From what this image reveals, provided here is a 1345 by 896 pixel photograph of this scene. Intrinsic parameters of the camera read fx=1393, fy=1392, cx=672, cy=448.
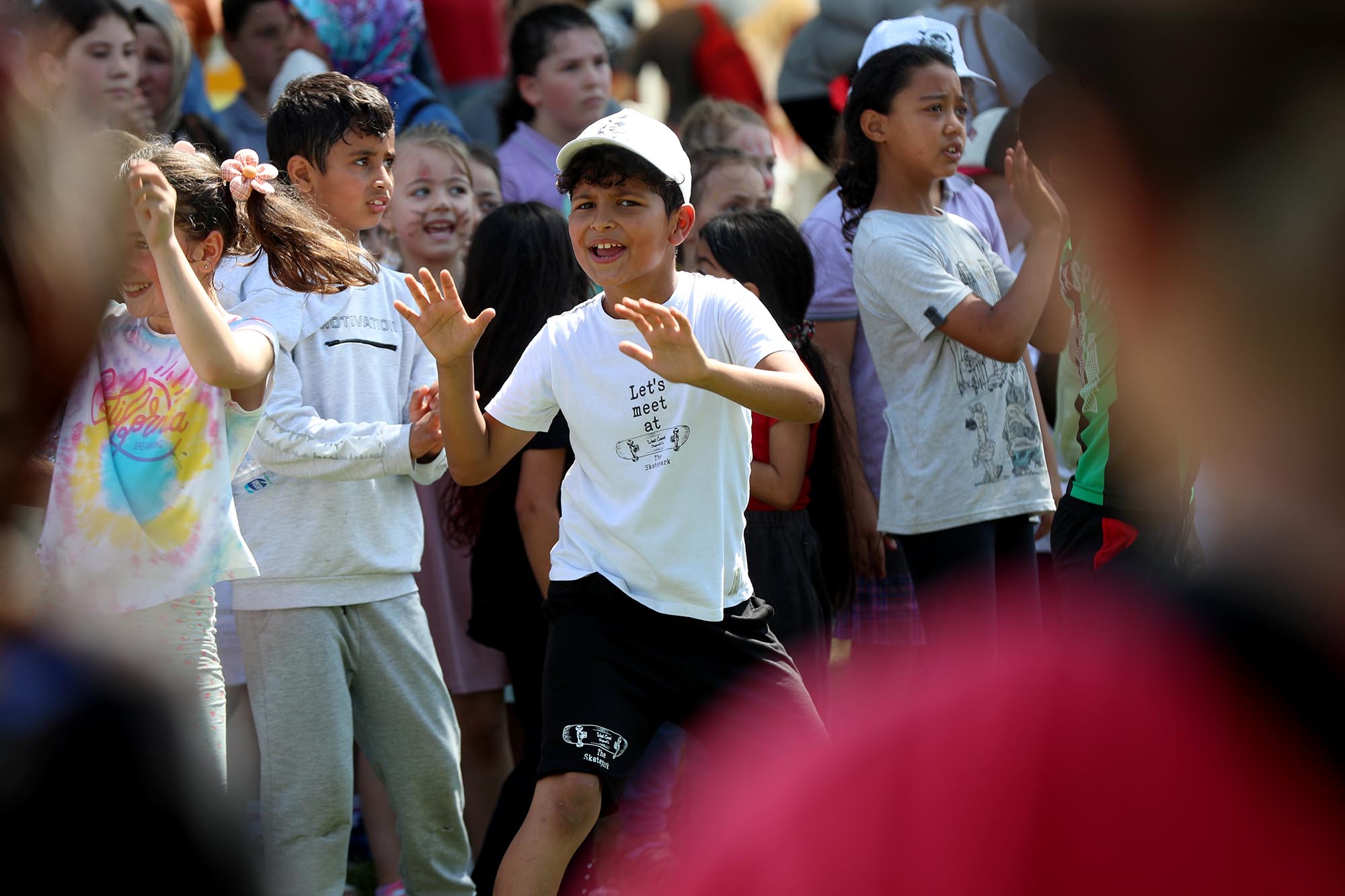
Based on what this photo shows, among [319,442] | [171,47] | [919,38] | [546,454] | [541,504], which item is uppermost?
[171,47]

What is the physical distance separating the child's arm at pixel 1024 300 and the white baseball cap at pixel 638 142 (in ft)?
3.44

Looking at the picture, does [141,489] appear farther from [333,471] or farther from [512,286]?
[512,286]

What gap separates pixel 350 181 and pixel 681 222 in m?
0.98

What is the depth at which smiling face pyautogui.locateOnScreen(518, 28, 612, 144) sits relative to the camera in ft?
18.3

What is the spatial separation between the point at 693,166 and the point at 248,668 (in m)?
2.62

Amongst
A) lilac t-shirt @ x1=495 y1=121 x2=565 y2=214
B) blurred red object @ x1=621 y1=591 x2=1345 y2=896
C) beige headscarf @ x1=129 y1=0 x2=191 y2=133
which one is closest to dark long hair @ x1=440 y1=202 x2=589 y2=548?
lilac t-shirt @ x1=495 y1=121 x2=565 y2=214

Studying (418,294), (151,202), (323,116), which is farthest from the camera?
(323,116)

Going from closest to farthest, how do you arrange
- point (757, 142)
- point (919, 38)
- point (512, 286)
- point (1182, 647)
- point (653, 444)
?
point (1182, 647) < point (653, 444) < point (512, 286) < point (919, 38) < point (757, 142)

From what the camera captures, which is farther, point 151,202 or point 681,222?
point 681,222

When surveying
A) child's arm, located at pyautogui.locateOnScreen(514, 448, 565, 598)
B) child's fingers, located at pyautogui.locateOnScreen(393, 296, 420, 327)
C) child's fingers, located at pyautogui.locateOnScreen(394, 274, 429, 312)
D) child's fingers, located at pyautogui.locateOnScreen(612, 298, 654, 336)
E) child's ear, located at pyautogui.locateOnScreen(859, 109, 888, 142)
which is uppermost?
child's ear, located at pyautogui.locateOnScreen(859, 109, 888, 142)

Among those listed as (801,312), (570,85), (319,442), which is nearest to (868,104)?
(801,312)

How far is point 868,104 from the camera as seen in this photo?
4398 millimetres

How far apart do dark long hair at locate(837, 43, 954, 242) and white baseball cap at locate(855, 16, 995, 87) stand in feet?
0.23

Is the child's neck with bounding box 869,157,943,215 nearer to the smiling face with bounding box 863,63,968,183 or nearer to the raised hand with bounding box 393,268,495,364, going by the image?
the smiling face with bounding box 863,63,968,183
